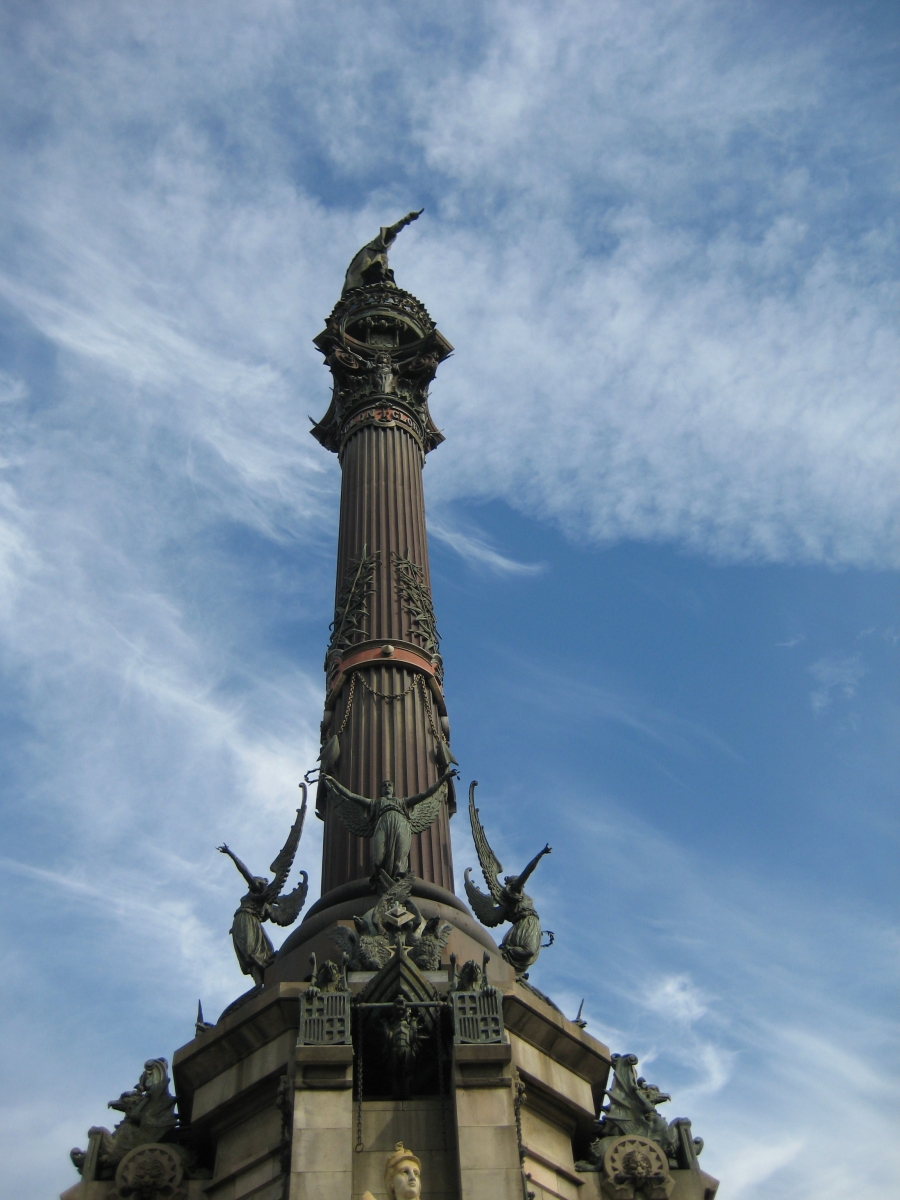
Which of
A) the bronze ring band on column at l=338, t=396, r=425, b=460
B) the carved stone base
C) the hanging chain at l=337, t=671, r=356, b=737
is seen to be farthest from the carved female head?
the bronze ring band on column at l=338, t=396, r=425, b=460

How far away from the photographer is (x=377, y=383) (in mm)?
27250

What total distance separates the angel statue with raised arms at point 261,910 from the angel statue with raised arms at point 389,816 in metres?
1.24

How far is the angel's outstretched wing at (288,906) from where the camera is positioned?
18.8m

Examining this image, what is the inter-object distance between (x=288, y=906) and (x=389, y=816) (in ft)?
7.60

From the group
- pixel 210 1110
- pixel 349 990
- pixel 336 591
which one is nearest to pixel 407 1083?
pixel 349 990

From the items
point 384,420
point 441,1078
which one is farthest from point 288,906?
point 384,420

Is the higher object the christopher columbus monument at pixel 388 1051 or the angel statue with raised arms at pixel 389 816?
the angel statue with raised arms at pixel 389 816

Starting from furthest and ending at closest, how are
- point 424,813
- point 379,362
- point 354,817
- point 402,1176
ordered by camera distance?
point 379,362
point 424,813
point 354,817
point 402,1176

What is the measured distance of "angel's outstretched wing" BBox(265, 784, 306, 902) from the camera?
19.0 metres

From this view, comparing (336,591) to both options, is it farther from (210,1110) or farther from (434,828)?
(210,1110)

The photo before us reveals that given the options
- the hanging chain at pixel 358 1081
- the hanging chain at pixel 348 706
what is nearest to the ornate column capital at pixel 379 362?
the hanging chain at pixel 348 706

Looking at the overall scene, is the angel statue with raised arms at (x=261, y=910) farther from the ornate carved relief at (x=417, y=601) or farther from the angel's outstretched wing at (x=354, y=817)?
the ornate carved relief at (x=417, y=601)

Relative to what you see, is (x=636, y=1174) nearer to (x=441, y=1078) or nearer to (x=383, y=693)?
(x=441, y=1078)

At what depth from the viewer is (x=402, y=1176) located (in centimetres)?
1298
